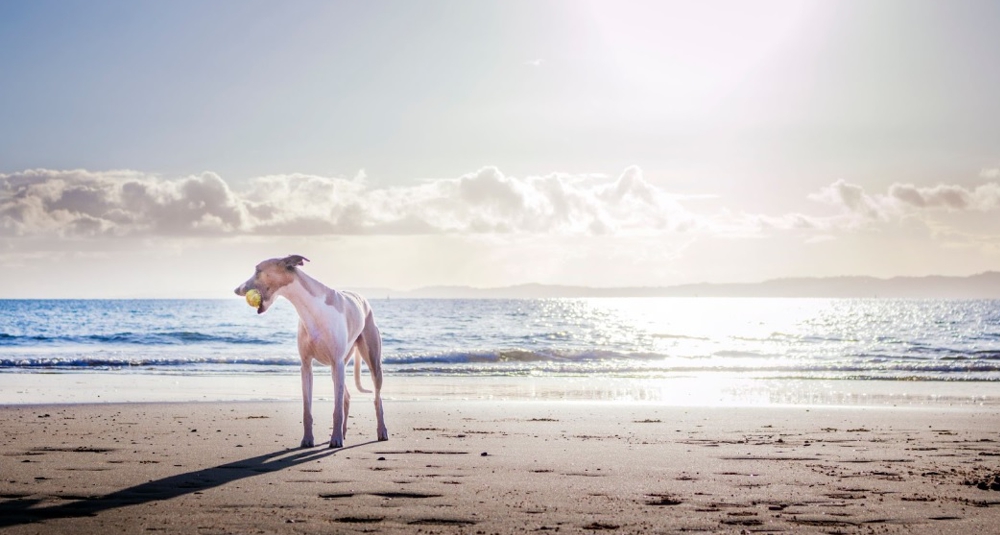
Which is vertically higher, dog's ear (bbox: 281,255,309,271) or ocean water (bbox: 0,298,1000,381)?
dog's ear (bbox: 281,255,309,271)

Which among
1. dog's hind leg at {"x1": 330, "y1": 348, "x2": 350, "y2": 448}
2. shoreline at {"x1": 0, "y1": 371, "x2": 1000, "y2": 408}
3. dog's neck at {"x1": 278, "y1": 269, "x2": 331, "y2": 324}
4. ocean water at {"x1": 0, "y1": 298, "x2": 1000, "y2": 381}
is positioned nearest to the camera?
dog's neck at {"x1": 278, "y1": 269, "x2": 331, "y2": 324}

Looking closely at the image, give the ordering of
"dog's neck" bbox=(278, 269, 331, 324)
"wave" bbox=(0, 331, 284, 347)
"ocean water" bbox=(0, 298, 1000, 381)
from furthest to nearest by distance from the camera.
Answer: "wave" bbox=(0, 331, 284, 347), "ocean water" bbox=(0, 298, 1000, 381), "dog's neck" bbox=(278, 269, 331, 324)

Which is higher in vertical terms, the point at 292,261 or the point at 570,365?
the point at 292,261

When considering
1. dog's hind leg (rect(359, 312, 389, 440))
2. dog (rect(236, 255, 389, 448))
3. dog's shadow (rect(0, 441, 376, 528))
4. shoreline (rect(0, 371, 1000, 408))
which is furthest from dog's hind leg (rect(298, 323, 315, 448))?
shoreline (rect(0, 371, 1000, 408))

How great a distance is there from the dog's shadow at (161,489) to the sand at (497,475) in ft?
0.08

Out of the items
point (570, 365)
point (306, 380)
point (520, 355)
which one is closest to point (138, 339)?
point (520, 355)

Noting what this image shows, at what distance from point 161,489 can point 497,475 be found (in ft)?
8.86

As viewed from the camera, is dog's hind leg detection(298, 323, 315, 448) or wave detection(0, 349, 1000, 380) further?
wave detection(0, 349, 1000, 380)

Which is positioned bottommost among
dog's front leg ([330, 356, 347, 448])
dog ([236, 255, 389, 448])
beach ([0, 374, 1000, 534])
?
beach ([0, 374, 1000, 534])

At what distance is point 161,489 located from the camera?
654 cm

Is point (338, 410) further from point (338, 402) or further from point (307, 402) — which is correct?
point (307, 402)

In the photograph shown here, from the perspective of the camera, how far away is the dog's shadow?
18.6ft

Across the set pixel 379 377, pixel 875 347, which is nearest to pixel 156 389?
pixel 379 377

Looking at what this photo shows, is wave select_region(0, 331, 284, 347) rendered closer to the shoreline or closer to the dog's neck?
the shoreline
